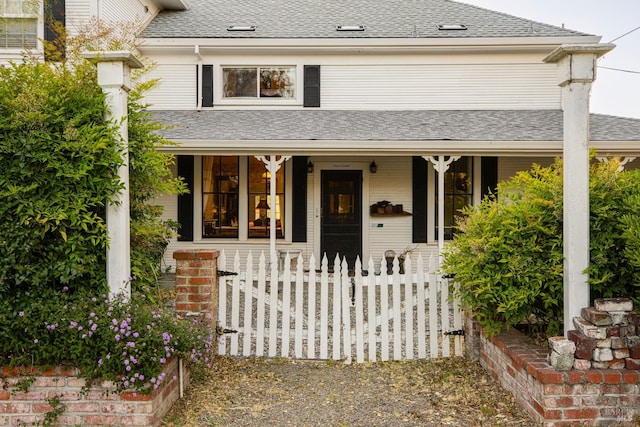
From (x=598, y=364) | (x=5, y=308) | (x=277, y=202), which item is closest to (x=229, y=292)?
(x=277, y=202)

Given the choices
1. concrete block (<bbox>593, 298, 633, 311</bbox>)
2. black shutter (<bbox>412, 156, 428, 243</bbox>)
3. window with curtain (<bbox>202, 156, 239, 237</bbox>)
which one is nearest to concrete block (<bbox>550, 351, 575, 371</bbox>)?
concrete block (<bbox>593, 298, 633, 311</bbox>)

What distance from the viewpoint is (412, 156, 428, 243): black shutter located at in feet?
36.9

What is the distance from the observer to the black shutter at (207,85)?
1164 centimetres

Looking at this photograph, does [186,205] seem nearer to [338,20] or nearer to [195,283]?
[338,20]

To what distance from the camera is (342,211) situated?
1157 cm

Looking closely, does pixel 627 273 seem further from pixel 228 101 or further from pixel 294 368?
pixel 228 101

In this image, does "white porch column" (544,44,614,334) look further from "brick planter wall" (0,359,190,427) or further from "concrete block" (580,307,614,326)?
"brick planter wall" (0,359,190,427)

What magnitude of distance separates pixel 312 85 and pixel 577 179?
859 centimetres

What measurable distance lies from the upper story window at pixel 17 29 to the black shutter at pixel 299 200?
5.52 metres

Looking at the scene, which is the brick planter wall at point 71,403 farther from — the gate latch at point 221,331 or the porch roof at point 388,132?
the porch roof at point 388,132

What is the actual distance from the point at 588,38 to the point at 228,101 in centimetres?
788

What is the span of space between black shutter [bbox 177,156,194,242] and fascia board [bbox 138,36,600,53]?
2.46 metres

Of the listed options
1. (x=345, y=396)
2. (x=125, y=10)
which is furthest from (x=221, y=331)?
(x=125, y=10)

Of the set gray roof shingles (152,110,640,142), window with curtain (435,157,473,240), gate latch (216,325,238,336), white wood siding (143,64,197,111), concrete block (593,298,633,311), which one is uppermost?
white wood siding (143,64,197,111)
